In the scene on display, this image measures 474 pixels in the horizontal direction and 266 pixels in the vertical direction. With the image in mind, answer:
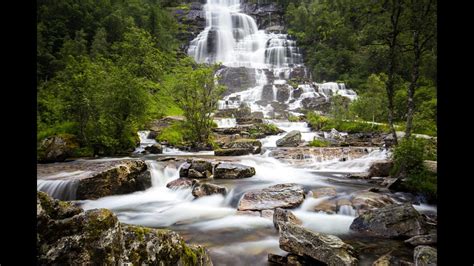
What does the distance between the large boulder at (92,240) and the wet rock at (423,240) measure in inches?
187

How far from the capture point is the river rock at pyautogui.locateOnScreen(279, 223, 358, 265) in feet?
14.7

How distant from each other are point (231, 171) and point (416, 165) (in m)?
7.05

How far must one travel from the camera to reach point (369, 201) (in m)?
8.20

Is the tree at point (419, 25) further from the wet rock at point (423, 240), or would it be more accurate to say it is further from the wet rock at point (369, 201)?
the wet rock at point (423, 240)

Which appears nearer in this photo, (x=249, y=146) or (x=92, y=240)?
(x=92, y=240)

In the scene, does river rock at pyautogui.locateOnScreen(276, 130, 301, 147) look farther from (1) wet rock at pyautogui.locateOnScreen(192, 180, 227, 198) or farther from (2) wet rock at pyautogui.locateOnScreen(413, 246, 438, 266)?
(2) wet rock at pyautogui.locateOnScreen(413, 246, 438, 266)

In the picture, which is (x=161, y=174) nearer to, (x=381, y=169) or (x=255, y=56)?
(x=381, y=169)

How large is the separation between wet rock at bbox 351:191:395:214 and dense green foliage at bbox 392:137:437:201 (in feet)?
4.57

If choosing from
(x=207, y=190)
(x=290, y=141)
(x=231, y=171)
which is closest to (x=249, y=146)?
(x=290, y=141)

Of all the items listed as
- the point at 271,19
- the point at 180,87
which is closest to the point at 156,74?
the point at 180,87

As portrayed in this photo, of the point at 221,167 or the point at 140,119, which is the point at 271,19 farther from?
the point at 221,167

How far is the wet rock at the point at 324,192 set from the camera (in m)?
9.38

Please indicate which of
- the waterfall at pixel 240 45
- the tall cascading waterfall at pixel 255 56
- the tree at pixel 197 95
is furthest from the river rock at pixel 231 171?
the waterfall at pixel 240 45

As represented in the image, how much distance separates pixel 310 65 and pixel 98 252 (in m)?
53.5
